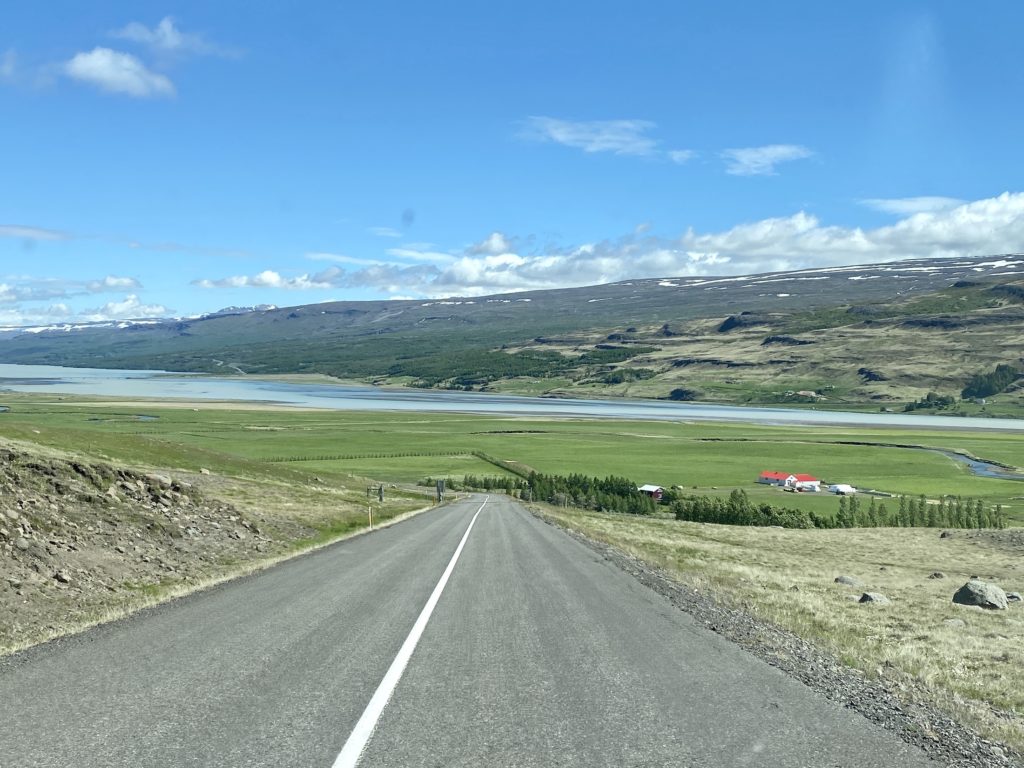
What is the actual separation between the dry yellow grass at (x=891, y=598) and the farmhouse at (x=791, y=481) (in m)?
46.1

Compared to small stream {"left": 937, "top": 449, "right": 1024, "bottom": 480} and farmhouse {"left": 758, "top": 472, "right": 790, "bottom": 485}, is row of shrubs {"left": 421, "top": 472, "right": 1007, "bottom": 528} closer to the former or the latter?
farmhouse {"left": 758, "top": 472, "right": 790, "bottom": 485}

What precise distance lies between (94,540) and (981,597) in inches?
1032

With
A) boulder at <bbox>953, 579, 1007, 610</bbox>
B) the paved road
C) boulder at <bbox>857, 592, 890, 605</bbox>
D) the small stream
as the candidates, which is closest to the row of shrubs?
the small stream

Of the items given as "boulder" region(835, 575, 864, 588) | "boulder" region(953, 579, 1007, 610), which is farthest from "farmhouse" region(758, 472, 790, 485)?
"boulder" region(953, 579, 1007, 610)

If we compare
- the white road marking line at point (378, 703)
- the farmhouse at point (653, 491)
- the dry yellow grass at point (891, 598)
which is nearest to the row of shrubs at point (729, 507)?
the farmhouse at point (653, 491)

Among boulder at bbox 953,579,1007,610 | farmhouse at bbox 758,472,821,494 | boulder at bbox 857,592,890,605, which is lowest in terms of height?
farmhouse at bbox 758,472,821,494

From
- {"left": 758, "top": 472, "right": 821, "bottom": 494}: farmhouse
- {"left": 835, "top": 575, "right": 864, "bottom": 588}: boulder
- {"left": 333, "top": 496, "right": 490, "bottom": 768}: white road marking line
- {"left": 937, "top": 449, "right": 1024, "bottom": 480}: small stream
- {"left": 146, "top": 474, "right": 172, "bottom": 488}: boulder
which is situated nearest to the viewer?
{"left": 333, "top": 496, "right": 490, "bottom": 768}: white road marking line

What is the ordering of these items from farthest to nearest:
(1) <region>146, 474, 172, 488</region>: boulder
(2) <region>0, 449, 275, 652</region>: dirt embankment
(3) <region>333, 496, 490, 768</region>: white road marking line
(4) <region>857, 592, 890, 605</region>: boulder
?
1. (1) <region>146, 474, 172, 488</region>: boulder
2. (4) <region>857, 592, 890, 605</region>: boulder
3. (2) <region>0, 449, 275, 652</region>: dirt embankment
4. (3) <region>333, 496, 490, 768</region>: white road marking line

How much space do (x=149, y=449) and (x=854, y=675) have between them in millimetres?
54353

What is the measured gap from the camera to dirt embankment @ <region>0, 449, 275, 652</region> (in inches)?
611

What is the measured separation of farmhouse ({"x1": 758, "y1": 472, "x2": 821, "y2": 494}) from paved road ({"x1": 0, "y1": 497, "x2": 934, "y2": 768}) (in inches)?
3646

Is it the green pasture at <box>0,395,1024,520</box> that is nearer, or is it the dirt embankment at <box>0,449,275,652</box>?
the dirt embankment at <box>0,449,275,652</box>

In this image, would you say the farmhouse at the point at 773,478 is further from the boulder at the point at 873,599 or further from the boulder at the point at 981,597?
the boulder at the point at 873,599

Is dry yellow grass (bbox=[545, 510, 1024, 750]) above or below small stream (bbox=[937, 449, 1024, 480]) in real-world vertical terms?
above
